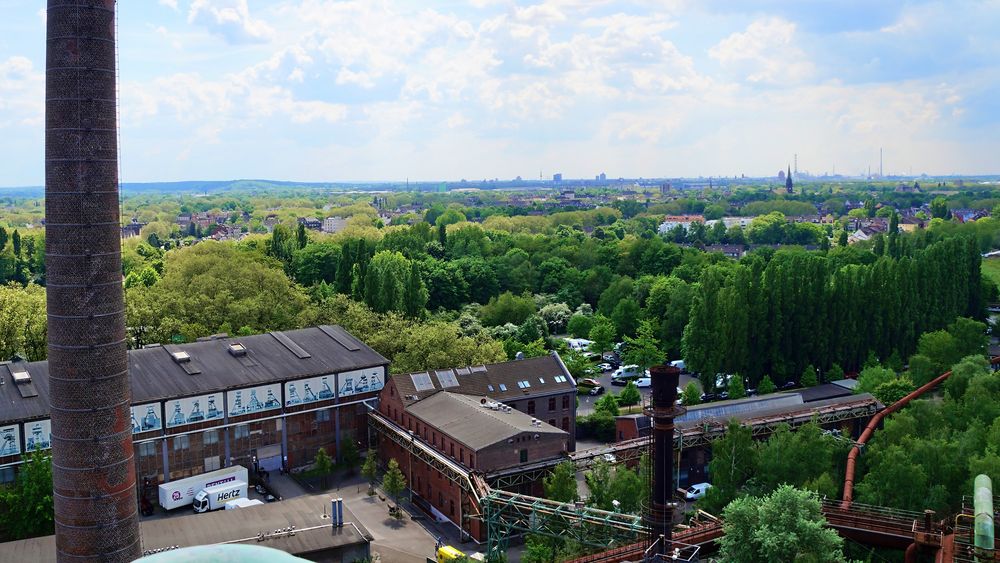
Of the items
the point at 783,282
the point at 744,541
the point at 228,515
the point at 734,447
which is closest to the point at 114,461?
the point at 228,515

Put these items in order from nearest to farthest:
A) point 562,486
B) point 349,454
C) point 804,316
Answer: point 562,486 → point 349,454 → point 804,316

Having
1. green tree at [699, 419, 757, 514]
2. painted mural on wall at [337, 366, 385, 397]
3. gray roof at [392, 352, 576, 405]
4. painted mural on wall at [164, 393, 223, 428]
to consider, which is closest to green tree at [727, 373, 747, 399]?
gray roof at [392, 352, 576, 405]

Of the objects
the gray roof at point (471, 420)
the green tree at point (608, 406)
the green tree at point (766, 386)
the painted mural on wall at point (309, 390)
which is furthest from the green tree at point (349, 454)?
the green tree at point (766, 386)

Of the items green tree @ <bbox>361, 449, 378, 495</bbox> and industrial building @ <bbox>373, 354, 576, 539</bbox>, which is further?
green tree @ <bbox>361, 449, 378, 495</bbox>

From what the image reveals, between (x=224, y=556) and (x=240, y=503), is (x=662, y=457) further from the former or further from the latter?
(x=240, y=503)

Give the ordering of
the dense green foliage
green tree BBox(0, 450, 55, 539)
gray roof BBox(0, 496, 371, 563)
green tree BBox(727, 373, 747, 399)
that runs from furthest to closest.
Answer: the dense green foliage
green tree BBox(727, 373, 747, 399)
green tree BBox(0, 450, 55, 539)
gray roof BBox(0, 496, 371, 563)

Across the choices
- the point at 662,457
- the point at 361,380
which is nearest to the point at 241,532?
the point at 361,380

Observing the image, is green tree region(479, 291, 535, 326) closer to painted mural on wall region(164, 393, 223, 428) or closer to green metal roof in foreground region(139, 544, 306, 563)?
painted mural on wall region(164, 393, 223, 428)
